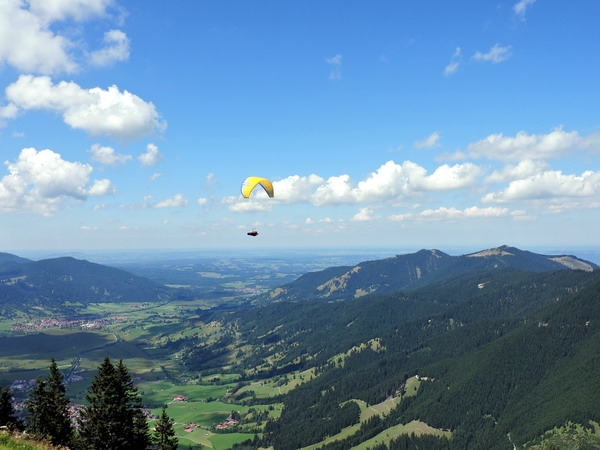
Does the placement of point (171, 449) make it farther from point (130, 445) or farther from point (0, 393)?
→ point (0, 393)

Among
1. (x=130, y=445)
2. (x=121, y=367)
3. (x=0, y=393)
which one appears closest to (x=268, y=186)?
(x=121, y=367)

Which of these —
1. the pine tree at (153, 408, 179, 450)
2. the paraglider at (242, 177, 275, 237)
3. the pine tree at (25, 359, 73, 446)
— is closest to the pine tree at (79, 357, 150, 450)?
the pine tree at (153, 408, 179, 450)

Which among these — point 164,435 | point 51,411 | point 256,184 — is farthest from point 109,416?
point 256,184

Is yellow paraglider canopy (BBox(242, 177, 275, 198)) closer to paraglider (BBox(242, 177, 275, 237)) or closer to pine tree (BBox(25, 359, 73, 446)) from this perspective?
paraglider (BBox(242, 177, 275, 237))

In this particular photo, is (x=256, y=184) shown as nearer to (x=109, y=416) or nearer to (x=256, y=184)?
(x=256, y=184)

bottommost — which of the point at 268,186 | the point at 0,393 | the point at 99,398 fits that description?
the point at 0,393

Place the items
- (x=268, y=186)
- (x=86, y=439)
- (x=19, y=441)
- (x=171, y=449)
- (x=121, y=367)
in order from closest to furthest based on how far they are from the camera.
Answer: (x=19, y=441)
(x=86, y=439)
(x=121, y=367)
(x=171, y=449)
(x=268, y=186)
